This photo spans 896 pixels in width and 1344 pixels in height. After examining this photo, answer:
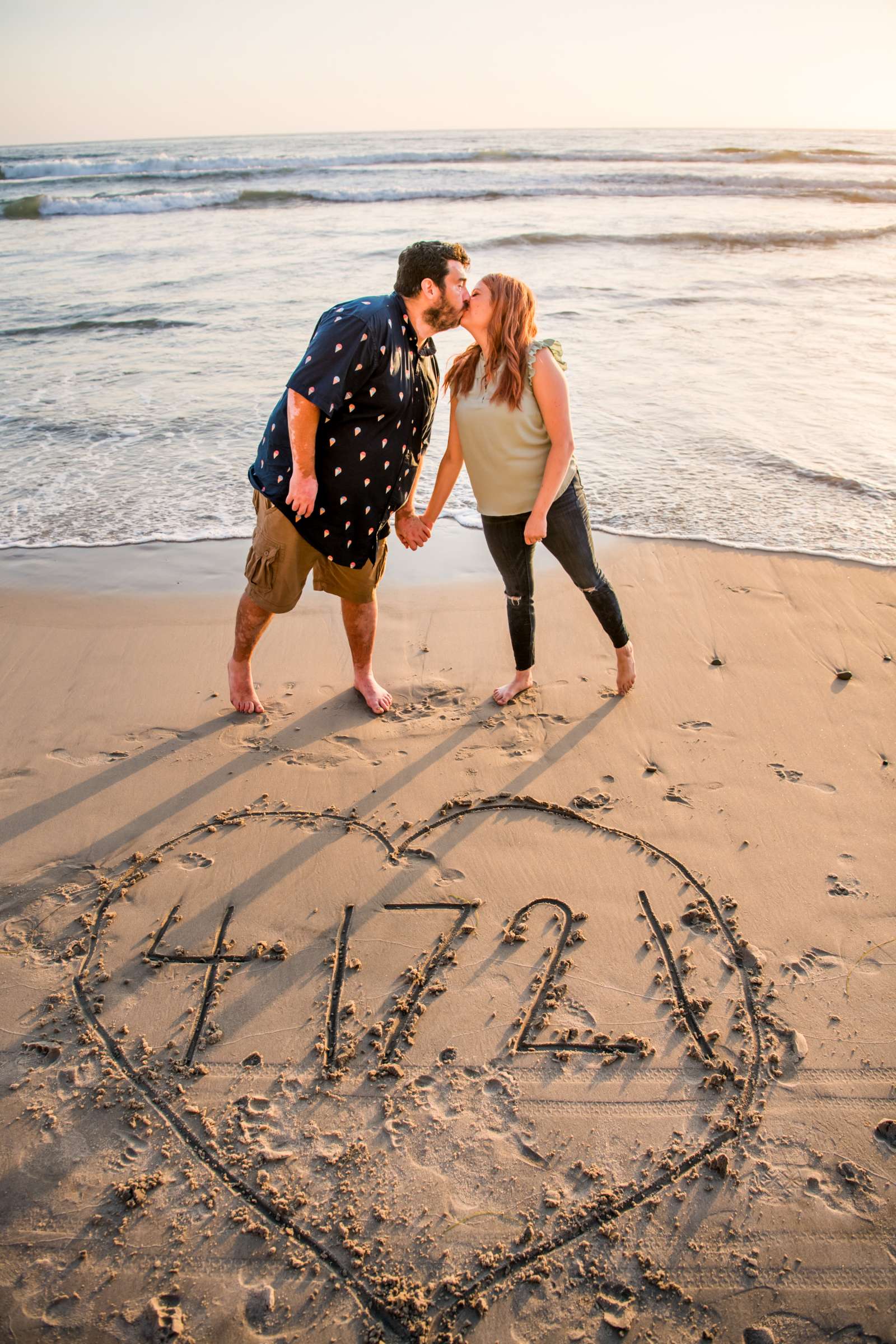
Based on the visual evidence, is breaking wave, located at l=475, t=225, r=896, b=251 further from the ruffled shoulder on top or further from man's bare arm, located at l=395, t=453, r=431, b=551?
the ruffled shoulder on top

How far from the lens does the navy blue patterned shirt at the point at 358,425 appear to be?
3025 millimetres

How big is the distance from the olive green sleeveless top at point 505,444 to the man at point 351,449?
189mm

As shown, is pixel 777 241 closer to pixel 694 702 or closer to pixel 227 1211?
pixel 694 702

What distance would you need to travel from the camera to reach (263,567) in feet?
11.6

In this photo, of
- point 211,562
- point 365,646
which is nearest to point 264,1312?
point 365,646

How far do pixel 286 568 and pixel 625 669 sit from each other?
164cm

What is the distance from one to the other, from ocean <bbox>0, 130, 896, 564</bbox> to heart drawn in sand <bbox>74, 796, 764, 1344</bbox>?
3.13 meters

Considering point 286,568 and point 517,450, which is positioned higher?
point 517,450

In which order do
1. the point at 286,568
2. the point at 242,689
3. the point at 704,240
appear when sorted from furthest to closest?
1. the point at 704,240
2. the point at 242,689
3. the point at 286,568

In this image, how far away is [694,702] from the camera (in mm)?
3924

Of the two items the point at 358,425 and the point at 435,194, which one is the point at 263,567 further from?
the point at 435,194

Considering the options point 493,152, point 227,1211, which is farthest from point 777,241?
point 493,152

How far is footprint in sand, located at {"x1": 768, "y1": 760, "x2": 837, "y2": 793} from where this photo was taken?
133 inches

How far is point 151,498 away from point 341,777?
3565 mm
